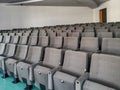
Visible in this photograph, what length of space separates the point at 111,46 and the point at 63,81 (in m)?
1.00

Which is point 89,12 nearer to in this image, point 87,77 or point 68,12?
point 68,12

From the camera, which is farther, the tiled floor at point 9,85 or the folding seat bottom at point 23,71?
the tiled floor at point 9,85

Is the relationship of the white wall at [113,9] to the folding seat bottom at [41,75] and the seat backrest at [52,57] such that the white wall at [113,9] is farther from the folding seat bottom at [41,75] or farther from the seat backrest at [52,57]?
the folding seat bottom at [41,75]

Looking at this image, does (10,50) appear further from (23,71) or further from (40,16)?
(40,16)

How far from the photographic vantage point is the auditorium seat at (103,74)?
5.76 ft

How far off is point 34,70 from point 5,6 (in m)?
12.6

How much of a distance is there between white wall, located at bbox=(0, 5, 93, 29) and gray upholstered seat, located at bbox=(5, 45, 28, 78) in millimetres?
10827

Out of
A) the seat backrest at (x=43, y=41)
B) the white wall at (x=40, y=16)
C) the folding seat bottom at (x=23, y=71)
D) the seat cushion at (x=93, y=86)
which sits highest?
the white wall at (x=40, y=16)

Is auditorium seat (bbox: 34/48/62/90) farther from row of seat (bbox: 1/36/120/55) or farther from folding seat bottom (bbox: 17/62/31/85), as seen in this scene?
row of seat (bbox: 1/36/120/55)

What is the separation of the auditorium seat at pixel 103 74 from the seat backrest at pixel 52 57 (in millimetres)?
717

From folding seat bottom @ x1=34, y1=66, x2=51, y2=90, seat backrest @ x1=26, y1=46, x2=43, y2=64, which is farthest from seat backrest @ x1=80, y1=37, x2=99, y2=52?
folding seat bottom @ x1=34, y1=66, x2=51, y2=90

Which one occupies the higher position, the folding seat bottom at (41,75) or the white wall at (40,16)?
the white wall at (40,16)

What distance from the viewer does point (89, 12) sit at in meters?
18.7

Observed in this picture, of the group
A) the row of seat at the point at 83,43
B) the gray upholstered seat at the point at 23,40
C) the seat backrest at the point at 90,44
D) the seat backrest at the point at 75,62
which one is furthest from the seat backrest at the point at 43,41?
the seat backrest at the point at 75,62
